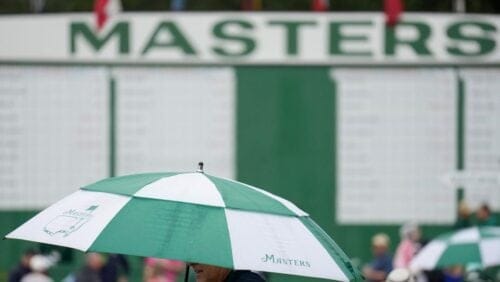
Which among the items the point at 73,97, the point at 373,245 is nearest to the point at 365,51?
the point at 373,245

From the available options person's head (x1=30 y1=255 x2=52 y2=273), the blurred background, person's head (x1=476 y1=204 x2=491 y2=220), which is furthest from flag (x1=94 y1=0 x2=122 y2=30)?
person's head (x1=476 y1=204 x2=491 y2=220)

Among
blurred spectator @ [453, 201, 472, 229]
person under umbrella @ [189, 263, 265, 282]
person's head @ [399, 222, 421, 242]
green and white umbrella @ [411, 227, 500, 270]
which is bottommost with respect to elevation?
person's head @ [399, 222, 421, 242]

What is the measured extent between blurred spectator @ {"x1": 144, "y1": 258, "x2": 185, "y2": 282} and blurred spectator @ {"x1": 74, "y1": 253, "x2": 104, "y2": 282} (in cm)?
55

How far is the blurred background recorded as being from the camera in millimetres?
18453

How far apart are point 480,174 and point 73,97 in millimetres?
5072

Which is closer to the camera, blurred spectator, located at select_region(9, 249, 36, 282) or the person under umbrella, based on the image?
the person under umbrella

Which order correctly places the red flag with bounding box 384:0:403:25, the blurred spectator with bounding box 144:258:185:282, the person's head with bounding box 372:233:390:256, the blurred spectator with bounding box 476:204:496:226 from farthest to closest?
1. the red flag with bounding box 384:0:403:25
2. the blurred spectator with bounding box 476:204:496:226
3. the person's head with bounding box 372:233:390:256
4. the blurred spectator with bounding box 144:258:185:282

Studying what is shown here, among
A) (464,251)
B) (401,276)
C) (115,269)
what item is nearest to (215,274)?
(401,276)

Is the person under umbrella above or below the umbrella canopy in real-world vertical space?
below

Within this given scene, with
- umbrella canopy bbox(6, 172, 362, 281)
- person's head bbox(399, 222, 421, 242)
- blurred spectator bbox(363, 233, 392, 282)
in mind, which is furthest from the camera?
person's head bbox(399, 222, 421, 242)

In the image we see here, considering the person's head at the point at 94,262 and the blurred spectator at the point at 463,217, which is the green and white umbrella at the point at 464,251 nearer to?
the blurred spectator at the point at 463,217

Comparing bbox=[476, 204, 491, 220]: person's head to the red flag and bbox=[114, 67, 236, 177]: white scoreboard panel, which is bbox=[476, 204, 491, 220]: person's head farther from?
bbox=[114, 67, 236, 177]: white scoreboard panel

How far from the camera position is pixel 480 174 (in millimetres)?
18766

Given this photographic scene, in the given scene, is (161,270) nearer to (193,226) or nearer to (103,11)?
(103,11)
